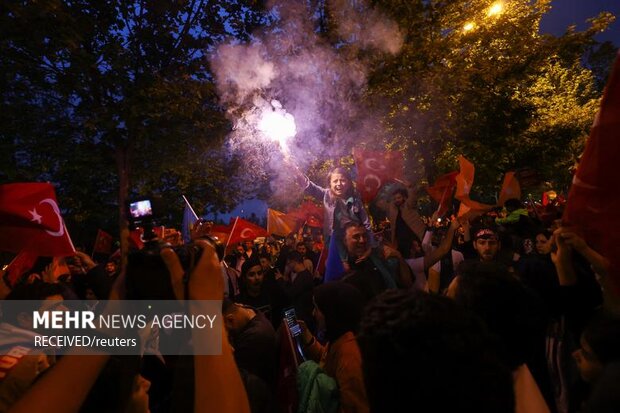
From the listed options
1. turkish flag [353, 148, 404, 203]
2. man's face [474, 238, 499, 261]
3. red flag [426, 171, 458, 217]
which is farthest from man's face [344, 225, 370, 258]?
red flag [426, 171, 458, 217]

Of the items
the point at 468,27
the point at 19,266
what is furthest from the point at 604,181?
the point at 468,27

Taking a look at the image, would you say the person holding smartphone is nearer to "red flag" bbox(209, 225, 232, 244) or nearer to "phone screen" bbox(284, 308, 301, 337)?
"phone screen" bbox(284, 308, 301, 337)

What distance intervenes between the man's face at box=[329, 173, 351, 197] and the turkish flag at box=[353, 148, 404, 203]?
519 mm

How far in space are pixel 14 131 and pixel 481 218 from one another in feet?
35.1

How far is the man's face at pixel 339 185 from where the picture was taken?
5997 millimetres

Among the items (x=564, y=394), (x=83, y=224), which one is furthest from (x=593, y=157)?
(x=83, y=224)

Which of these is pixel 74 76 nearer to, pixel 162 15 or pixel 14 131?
pixel 14 131

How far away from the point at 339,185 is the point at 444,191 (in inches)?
87.2

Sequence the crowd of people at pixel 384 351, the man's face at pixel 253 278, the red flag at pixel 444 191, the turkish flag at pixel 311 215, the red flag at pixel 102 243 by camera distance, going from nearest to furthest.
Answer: the crowd of people at pixel 384 351
the man's face at pixel 253 278
the red flag at pixel 444 191
the red flag at pixel 102 243
the turkish flag at pixel 311 215

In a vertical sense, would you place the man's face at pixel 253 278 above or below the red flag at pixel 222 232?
below

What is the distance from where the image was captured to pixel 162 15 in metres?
11.2

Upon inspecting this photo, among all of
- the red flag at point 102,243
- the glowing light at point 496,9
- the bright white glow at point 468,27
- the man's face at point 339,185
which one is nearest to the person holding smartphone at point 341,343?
the man's face at point 339,185

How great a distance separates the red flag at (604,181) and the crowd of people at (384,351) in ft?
0.29

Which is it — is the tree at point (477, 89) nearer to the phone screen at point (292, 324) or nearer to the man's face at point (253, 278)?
the man's face at point (253, 278)
